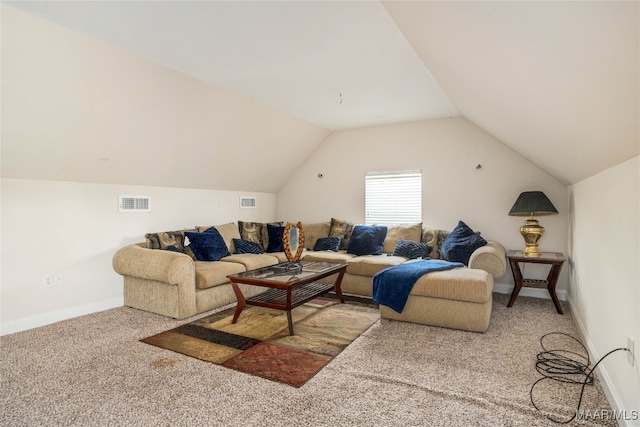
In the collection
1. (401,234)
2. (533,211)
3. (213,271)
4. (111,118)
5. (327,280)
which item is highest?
(111,118)

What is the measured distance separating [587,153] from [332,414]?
7.60 ft

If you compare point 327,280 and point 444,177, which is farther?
point 444,177

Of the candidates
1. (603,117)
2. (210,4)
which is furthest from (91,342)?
(603,117)

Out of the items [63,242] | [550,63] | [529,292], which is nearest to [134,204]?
[63,242]

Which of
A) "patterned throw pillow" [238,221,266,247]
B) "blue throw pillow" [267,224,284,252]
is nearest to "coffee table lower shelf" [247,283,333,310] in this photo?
"blue throw pillow" [267,224,284,252]

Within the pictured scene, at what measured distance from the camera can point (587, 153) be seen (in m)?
2.35

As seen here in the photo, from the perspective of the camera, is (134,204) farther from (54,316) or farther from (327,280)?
(327,280)

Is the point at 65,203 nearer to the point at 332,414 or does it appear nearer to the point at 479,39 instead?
the point at 332,414

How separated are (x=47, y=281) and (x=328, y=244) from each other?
3389 millimetres

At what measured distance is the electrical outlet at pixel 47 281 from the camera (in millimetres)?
3541

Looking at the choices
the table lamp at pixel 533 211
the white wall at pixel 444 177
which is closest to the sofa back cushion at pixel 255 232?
the white wall at pixel 444 177

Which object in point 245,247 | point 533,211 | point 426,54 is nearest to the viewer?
point 426,54

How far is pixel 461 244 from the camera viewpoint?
14.4 feet

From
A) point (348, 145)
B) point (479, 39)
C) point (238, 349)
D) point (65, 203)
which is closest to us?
point (479, 39)
